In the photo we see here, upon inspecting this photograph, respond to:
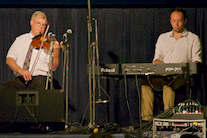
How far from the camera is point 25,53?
4.77 meters

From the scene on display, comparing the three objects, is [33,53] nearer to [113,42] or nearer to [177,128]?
[113,42]

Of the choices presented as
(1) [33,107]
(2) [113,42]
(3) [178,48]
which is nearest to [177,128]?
(1) [33,107]

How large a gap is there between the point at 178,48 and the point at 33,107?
269 centimetres

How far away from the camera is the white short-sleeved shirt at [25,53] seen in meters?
4.64

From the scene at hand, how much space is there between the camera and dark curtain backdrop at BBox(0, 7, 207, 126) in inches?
188

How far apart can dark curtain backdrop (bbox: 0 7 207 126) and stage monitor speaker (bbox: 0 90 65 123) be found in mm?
1698

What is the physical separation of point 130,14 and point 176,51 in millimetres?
1028

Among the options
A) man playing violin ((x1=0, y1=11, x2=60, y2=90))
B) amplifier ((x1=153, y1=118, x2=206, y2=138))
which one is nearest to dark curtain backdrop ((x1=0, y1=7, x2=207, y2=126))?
man playing violin ((x1=0, y1=11, x2=60, y2=90))

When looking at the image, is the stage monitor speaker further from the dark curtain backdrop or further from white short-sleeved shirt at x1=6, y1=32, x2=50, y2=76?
the dark curtain backdrop

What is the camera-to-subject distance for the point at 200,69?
3.53 metres

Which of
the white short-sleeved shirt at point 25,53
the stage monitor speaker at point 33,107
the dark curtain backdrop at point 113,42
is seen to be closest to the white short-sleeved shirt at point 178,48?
the dark curtain backdrop at point 113,42

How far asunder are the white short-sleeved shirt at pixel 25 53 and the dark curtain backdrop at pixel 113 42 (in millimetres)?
111
